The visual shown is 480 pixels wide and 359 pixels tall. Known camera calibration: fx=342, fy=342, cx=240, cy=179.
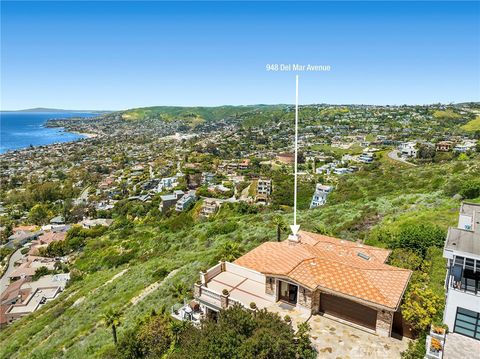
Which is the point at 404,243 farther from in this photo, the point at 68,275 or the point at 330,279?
the point at 68,275

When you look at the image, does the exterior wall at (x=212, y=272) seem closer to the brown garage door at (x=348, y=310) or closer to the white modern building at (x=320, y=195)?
the brown garage door at (x=348, y=310)

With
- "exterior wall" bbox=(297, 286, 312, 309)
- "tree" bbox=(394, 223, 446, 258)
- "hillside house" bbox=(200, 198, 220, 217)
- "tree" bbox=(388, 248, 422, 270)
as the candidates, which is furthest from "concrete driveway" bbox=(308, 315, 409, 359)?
"hillside house" bbox=(200, 198, 220, 217)

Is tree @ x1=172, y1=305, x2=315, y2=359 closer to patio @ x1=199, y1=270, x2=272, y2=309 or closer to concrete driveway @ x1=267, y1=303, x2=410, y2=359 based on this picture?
concrete driveway @ x1=267, y1=303, x2=410, y2=359

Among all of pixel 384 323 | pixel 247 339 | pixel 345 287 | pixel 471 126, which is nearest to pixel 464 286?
pixel 384 323

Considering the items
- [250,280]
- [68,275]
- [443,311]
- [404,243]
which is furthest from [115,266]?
[443,311]

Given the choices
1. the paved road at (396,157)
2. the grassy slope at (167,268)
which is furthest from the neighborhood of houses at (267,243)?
the grassy slope at (167,268)

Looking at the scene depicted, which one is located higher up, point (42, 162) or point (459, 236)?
point (459, 236)
